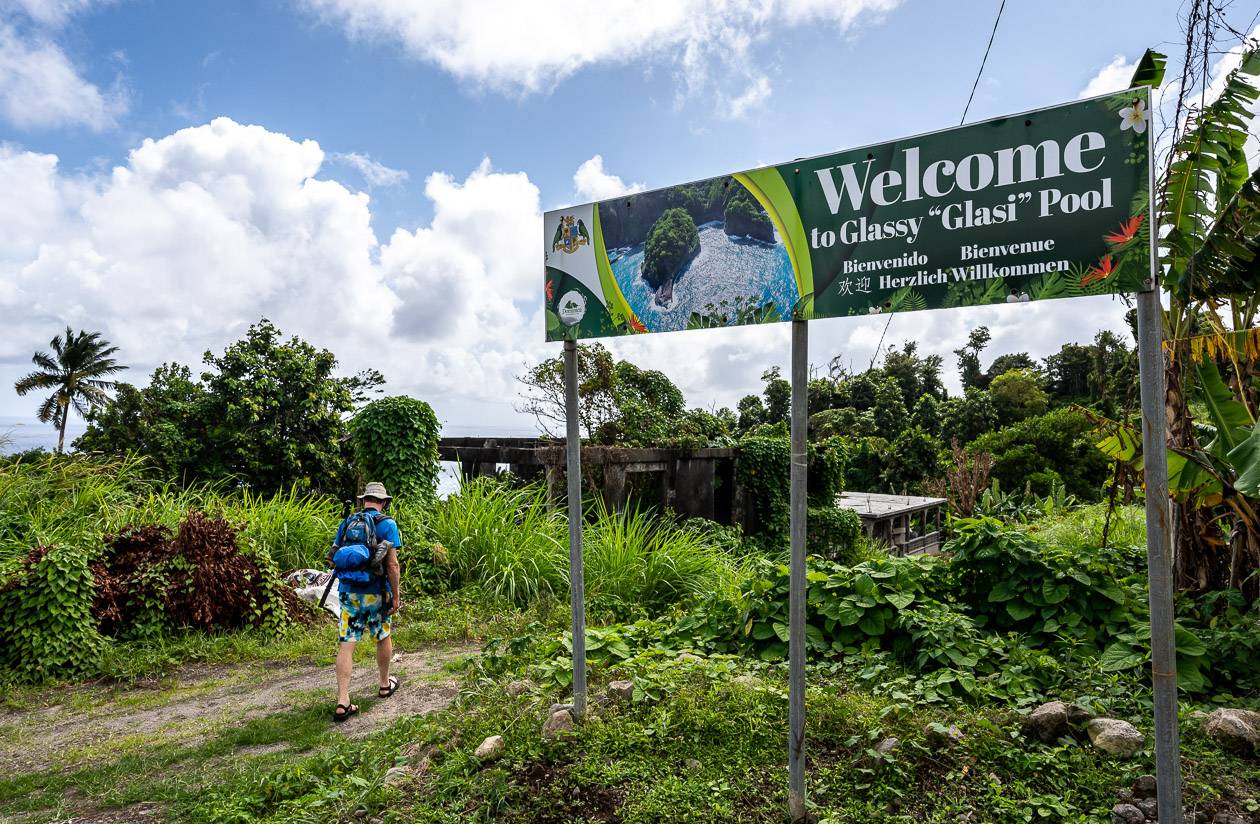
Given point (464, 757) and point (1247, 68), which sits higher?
point (1247, 68)

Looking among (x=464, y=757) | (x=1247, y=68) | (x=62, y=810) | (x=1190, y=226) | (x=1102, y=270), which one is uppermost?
(x=1247, y=68)

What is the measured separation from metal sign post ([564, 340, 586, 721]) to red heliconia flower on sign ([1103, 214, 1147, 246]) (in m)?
2.39

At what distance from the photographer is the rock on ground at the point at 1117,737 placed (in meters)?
3.16

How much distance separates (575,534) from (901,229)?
2145mm

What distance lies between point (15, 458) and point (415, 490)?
561 centimetres

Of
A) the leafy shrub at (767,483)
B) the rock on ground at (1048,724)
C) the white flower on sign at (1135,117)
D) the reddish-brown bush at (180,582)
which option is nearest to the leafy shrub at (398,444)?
the reddish-brown bush at (180,582)

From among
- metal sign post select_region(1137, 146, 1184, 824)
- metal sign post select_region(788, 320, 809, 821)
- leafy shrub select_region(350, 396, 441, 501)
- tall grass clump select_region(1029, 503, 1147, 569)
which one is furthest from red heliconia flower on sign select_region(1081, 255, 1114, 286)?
leafy shrub select_region(350, 396, 441, 501)

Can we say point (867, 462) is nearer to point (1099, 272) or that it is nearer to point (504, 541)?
point (504, 541)

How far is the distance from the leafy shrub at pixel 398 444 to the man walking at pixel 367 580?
18.7 feet

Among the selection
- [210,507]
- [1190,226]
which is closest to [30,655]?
[210,507]

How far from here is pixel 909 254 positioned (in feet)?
8.81

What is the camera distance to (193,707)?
5.53 meters

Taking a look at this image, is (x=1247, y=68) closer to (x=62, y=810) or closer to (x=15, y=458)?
(x=62, y=810)

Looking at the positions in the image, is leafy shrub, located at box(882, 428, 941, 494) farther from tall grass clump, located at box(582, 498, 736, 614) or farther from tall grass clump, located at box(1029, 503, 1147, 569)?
tall grass clump, located at box(582, 498, 736, 614)
